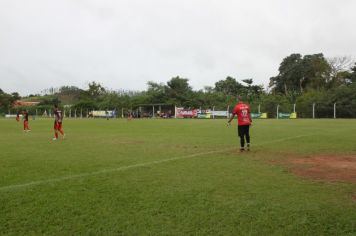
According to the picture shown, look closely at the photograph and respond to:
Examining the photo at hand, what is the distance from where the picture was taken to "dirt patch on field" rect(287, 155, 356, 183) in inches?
308

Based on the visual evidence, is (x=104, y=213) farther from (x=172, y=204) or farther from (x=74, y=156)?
(x=74, y=156)

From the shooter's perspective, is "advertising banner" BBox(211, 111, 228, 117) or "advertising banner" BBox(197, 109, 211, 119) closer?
"advertising banner" BBox(211, 111, 228, 117)

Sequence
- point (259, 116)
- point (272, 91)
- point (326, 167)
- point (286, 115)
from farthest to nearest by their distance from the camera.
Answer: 1. point (272, 91)
2. point (259, 116)
3. point (286, 115)
4. point (326, 167)

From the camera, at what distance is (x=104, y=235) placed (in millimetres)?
4645

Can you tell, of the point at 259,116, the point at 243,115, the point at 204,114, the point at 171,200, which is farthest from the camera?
→ the point at 204,114

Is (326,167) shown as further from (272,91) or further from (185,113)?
(272,91)

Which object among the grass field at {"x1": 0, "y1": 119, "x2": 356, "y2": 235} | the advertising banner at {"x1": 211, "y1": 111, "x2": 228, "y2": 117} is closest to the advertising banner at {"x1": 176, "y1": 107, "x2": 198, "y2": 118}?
the advertising banner at {"x1": 211, "y1": 111, "x2": 228, "y2": 117}

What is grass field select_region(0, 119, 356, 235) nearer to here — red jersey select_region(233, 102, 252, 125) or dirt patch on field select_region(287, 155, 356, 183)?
dirt patch on field select_region(287, 155, 356, 183)

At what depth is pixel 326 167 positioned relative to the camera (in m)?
9.13

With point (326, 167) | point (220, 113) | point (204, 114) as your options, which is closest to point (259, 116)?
point (220, 113)

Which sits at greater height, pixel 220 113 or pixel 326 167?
pixel 220 113

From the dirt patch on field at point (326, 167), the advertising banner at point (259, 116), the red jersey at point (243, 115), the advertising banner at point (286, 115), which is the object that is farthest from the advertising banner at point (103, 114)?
the dirt patch on field at point (326, 167)

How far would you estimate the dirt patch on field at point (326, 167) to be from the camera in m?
7.83

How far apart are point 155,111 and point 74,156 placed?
6712 centimetres
